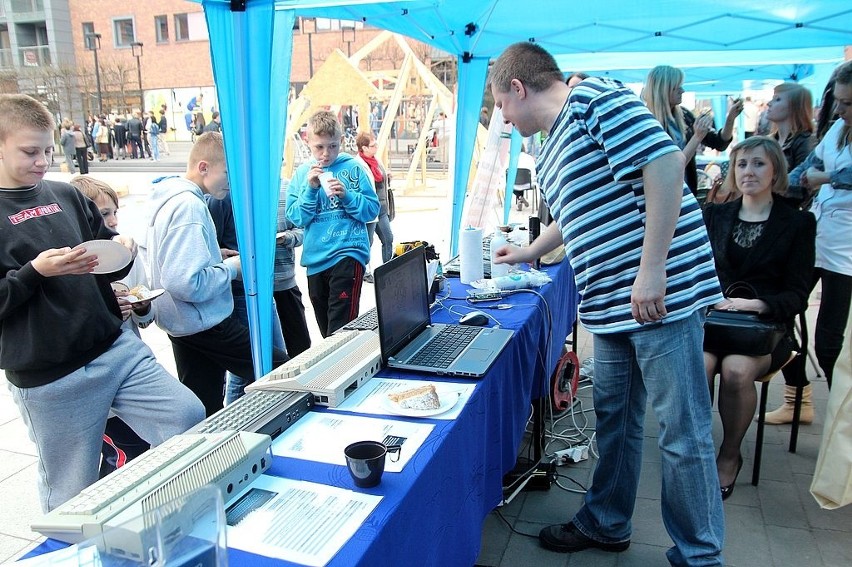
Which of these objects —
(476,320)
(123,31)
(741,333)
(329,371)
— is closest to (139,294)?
(329,371)

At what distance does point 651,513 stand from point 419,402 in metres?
1.46

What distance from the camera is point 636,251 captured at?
1761 millimetres

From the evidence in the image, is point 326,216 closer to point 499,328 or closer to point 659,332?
point 499,328

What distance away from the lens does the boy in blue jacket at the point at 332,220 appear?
338 cm

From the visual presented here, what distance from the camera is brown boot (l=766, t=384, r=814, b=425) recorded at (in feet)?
10.5

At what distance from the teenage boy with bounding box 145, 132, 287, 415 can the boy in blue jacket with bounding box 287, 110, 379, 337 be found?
2.25ft

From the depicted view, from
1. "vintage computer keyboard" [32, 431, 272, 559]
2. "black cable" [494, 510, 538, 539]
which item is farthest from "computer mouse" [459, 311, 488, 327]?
"vintage computer keyboard" [32, 431, 272, 559]

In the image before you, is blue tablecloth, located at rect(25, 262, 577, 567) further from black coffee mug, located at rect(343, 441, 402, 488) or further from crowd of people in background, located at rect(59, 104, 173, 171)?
crowd of people in background, located at rect(59, 104, 173, 171)

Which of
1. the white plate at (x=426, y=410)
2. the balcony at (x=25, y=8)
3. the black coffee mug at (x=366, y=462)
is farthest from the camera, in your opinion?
the balcony at (x=25, y=8)

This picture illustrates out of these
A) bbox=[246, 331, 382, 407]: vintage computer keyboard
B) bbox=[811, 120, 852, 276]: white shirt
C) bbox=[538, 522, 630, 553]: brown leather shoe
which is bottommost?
bbox=[538, 522, 630, 553]: brown leather shoe

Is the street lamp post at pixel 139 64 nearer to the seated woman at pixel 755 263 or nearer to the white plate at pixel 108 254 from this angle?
the white plate at pixel 108 254

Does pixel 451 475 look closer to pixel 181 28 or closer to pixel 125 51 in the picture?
pixel 181 28

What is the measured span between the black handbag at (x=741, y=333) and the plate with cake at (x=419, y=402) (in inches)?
60.1

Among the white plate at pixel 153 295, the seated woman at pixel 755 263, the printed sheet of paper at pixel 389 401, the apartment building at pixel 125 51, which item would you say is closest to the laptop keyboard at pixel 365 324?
the printed sheet of paper at pixel 389 401
